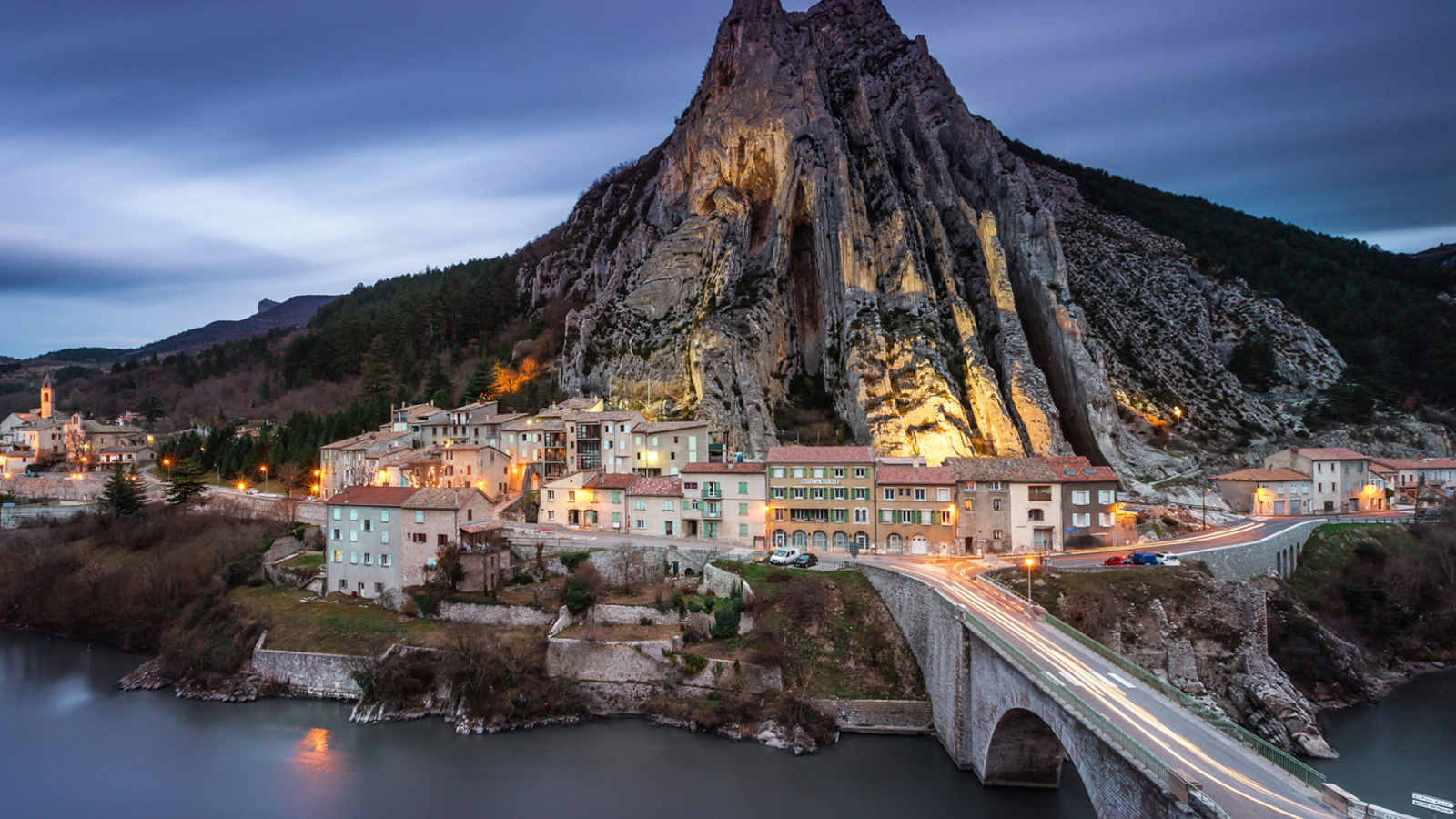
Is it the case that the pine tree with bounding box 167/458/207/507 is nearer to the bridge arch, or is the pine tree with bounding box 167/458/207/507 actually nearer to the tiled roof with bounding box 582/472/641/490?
the tiled roof with bounding box 582/472/641/490

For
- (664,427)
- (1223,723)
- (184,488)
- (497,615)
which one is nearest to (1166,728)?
(1223,723)

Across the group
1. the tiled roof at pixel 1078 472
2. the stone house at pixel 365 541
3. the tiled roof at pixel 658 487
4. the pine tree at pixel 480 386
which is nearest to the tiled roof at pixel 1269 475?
the tiled roof at pixel 1078 472

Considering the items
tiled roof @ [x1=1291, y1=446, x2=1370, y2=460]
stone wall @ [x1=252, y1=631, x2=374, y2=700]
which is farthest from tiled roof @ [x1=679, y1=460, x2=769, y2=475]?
tiled roof @ [x1=1291, y1=446, x2=1370, y2=460]

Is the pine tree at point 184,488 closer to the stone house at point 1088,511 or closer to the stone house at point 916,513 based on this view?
the stone house at point 916,513

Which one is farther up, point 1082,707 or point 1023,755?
point 1082,707

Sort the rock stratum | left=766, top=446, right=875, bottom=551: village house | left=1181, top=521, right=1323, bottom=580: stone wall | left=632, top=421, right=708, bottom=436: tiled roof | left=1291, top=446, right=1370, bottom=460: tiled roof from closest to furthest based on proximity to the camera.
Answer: left=1181, top=521, right=1323, bottom=580: stone wall < left=766, top=446, right=875, bottom=551: village house < left=1291, top=446, right=1370, bottom=460: tiled roof < left=632, top=421, right=708, bottom=436: tiled roof < the rock stratum

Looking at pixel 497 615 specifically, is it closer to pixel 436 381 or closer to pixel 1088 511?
pixel 1088 511
